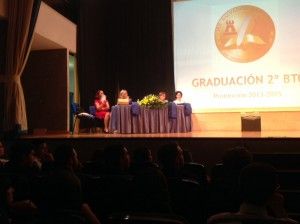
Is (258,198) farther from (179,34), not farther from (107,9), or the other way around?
(107,9)

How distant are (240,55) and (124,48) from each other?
2.79 m

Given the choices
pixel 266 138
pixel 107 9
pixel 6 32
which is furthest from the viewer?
pixel 107 9

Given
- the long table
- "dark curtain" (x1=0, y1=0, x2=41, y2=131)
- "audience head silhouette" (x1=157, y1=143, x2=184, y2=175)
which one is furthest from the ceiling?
"audience head silhouette" (x1=157, y1=143, x2=184, y2=175)

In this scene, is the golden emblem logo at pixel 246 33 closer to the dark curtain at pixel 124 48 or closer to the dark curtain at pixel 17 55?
the dark curtain at pixel 124 48

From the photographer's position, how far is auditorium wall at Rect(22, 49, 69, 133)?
32.7ft

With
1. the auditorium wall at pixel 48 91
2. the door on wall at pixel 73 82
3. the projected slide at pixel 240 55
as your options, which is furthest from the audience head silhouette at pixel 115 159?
the door on wall at pixel 73 82

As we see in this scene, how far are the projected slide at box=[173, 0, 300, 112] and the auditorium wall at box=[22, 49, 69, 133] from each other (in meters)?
3.24

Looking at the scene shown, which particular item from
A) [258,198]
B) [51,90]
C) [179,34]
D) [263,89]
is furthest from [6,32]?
[258,198]

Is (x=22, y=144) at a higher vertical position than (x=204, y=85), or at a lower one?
lower

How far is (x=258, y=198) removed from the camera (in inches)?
58.5

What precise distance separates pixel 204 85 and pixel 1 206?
658 centimetres

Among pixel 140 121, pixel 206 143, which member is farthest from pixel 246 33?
pixel 206 143

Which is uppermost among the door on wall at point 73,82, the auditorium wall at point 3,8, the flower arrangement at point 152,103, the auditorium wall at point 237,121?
the auditorium wall at point 3,8

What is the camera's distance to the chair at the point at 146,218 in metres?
1.52
